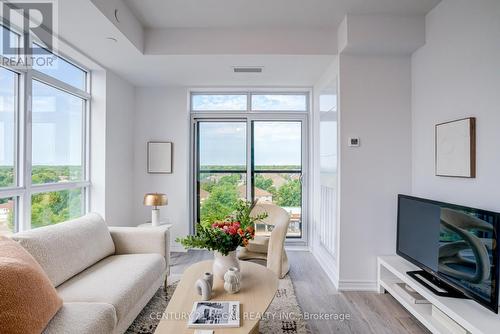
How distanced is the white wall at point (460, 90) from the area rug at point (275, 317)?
5.44 ft

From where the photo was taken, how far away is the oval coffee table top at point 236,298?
137cm

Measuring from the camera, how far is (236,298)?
5.37ft

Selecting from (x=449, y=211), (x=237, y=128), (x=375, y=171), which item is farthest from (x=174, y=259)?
(x=449, y=211)

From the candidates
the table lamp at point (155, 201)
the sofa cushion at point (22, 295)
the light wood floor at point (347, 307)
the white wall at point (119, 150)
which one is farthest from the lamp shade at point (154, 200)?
the sofa cushion at point (22, 295)

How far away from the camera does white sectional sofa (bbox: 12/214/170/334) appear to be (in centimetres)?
153

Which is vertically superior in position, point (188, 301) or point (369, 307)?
point (188, 301)

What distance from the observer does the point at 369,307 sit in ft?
7.97

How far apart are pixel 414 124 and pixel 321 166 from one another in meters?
1.18

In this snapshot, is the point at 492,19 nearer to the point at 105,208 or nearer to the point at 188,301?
the point at 188,301

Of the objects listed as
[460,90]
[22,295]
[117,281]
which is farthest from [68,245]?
[460,90]

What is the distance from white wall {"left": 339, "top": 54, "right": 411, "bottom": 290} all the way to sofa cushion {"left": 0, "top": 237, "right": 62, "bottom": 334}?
2.51 metres

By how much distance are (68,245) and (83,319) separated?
77 cm

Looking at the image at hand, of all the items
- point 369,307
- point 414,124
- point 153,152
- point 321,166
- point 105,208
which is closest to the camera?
point 369,307

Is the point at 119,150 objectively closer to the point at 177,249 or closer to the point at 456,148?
the point at 177,249
